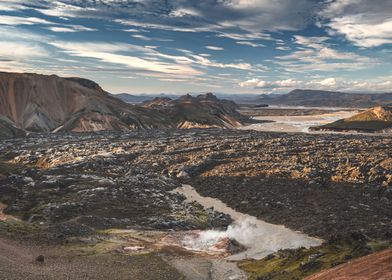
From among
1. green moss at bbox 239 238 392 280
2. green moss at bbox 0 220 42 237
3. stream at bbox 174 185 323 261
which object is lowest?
stream at bbox 174 185 323 261

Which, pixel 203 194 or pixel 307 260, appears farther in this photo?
pixel 203 194

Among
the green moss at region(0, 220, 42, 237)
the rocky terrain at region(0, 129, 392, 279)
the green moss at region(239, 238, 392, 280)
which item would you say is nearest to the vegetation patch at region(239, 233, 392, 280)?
the green moss at region(239, 238, 392, 280)

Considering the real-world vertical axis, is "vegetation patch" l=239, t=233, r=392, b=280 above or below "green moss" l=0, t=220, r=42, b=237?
above

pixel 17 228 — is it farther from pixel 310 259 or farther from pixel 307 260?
pixel 310 259

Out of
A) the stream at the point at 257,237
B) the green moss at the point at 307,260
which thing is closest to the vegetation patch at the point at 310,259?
the green moss at the point at 307,260

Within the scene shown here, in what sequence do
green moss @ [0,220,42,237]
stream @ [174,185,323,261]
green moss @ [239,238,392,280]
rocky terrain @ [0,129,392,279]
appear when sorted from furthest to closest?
1. stream @ [174,185,323,261]
2. rocky terrain @ [0,129,392,279]
3. green moss @ [0,220,42,237]
4. green moss @ [239,238,392,280]

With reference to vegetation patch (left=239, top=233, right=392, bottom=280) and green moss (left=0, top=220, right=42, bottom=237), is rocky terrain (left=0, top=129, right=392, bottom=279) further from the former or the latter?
vegetation patch (left=239, top=233, right=392, bottom=280)

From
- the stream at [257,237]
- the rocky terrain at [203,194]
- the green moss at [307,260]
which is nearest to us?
the green moss at [307,260]

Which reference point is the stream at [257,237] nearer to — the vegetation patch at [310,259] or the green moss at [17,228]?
the vegetation patch at [310,259]

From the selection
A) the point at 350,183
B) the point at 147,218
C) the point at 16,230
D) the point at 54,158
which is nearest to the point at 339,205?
the point at 350,183

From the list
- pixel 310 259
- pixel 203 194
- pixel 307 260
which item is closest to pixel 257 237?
pixel 307 260

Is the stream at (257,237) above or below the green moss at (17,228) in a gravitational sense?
below

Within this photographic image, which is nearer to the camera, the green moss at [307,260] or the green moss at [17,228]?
the green moss at [307,260]
